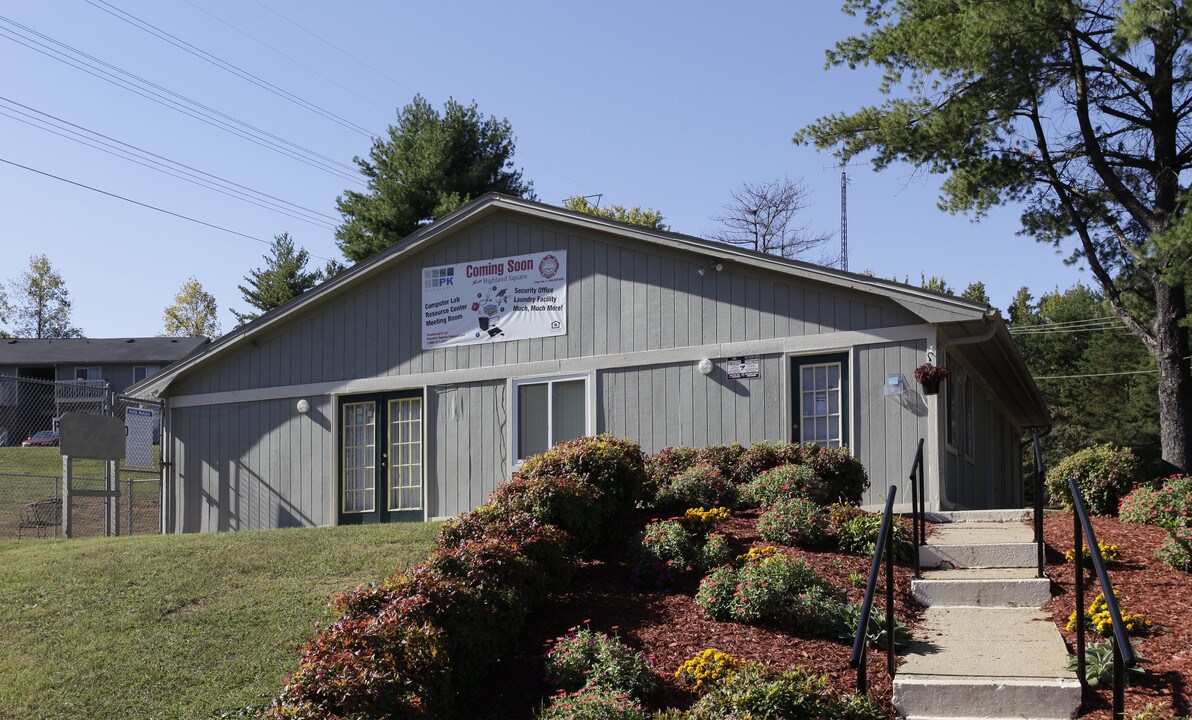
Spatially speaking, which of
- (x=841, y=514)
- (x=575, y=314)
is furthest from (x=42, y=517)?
(x=841, y=514)

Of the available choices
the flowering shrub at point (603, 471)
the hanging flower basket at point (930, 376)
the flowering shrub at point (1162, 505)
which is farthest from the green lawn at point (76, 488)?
the flowering shrub at point (1162, 505)

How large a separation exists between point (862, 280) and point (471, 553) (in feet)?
23.2

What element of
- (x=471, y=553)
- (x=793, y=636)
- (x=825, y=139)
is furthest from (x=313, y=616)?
(x=825, y=139)

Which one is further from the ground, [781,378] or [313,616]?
[781,378]

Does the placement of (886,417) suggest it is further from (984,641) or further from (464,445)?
(464,445)

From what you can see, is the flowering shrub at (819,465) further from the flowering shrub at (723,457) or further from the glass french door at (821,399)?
the glass french door at (821,399)

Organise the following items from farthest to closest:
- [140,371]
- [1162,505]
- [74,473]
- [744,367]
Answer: [140,371], [74,473], [744,367], [1162,505]

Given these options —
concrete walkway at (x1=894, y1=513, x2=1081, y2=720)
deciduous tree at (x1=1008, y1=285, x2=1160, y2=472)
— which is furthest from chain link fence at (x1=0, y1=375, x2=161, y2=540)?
deciduous tree at (x1=1008, y1=285, x2=1160, y2=472)

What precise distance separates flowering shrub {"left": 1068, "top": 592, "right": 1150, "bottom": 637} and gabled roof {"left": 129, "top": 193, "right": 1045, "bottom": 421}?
5.42 metres

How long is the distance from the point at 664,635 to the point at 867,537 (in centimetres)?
261

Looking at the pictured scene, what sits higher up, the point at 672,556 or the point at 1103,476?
the point at 1103,476

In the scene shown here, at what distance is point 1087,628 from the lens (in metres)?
7.71

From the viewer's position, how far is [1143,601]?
27.3 ft

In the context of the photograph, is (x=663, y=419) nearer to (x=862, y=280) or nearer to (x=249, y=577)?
(x=862, y=280)
